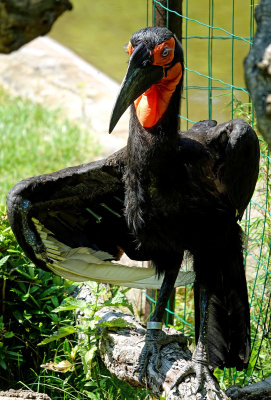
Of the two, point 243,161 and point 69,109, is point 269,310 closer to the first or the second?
point 243,161

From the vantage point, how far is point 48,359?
12.5 ft

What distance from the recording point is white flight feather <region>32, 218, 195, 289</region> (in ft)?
11.7

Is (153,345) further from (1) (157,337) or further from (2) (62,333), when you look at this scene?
(2) (62,333)

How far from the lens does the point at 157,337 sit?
3451 mm

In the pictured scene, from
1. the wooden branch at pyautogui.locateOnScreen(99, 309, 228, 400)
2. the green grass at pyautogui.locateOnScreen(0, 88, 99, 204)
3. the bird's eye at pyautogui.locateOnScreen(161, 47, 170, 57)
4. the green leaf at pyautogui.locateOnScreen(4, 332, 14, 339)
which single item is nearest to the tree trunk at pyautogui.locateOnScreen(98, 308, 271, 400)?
the wooden branch at pyautogui.locateOnScreen(99, 309, 228, 400)

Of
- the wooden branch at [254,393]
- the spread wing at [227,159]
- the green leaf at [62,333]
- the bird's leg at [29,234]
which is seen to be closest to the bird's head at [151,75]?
the spread wing at [227,159]

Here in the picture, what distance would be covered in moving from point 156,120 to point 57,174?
55cm

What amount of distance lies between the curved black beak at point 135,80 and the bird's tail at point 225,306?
2.58 feet

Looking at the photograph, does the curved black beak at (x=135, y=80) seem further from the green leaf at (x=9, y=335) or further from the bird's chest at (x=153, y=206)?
the green leaf at (x=9, y=335)

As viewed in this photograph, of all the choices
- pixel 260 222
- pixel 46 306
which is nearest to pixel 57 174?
pixel 46 306

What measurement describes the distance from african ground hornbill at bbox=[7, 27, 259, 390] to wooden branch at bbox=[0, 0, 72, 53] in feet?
2.98

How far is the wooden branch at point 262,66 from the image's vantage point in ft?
5.74

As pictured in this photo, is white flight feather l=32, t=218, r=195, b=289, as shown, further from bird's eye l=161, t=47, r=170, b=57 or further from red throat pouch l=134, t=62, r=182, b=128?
bird's eye l=161, t=47, r=170, b=57

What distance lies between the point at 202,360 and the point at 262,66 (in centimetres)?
191
